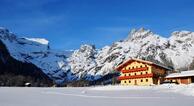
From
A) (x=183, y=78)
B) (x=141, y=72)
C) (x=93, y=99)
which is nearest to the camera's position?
(x=93, y=99)

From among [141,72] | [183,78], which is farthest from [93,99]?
[141,72]

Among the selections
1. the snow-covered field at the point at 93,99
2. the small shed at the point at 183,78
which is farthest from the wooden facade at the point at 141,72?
the snow-covered field at the point at 93,99

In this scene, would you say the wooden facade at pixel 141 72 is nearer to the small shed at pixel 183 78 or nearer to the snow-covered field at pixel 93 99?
the small shed at pixel 183 78

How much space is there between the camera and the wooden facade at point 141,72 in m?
98.9

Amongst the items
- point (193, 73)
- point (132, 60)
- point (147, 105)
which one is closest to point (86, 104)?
point (147, 105)

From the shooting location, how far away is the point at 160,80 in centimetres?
10112

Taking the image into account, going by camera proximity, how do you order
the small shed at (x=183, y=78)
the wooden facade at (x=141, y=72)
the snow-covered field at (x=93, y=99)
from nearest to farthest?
1. the snow-covered field at (x=93, y=99)
2. the small shed at (x=183, y=78)
3. the wooden facade at (x=141, y=72)

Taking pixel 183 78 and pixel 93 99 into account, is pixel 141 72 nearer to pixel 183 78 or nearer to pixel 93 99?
pixel 183 78

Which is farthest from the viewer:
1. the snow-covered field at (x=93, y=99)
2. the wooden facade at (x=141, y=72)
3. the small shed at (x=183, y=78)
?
the wooden facade at (x=141, y=72)

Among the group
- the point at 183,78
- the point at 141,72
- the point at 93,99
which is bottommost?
the point at 93,99

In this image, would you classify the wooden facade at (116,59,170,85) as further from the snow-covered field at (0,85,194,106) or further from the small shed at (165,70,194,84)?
the snow-covered field at (0,85,194,106)

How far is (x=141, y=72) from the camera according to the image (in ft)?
333

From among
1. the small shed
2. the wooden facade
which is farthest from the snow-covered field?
the wooden facade

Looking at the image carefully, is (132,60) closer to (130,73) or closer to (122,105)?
(130,73)
